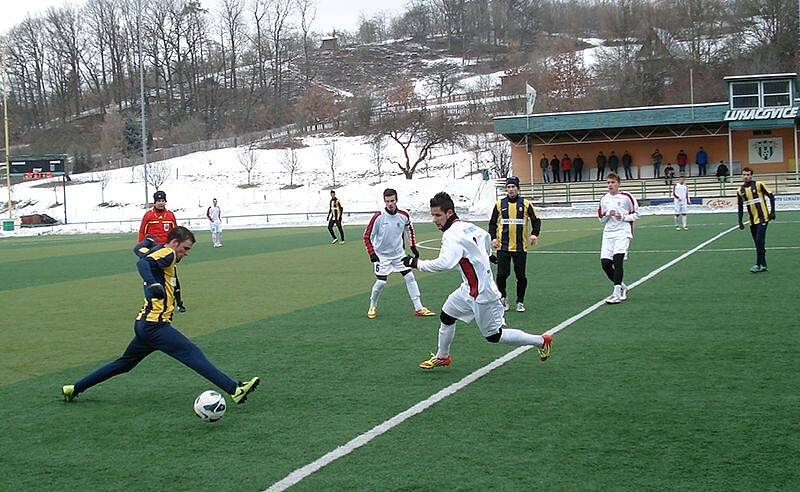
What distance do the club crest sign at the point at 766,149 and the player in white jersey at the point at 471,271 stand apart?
5058 centimetres

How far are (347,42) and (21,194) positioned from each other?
75389mm

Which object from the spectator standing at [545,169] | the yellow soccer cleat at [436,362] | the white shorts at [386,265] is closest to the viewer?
the yellow soccer cleat at [436,362]

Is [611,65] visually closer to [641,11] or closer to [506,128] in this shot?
[641,11]

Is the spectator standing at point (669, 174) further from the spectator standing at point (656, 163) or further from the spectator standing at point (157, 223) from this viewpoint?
the spectator standing at point (157, 223)

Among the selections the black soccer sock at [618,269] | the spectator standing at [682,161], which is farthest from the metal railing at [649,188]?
the black soccer sock at [618,269]

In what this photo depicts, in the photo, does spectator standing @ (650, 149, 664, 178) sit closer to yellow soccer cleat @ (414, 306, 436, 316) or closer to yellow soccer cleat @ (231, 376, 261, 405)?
yellow soccer cleat @ (414, 306, 436, 316)

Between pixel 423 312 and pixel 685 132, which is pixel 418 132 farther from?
pixel 423 312

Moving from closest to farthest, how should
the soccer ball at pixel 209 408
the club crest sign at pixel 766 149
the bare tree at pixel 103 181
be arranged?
1. the soccer ball at pixel 209 408
2. the club crest sign at pixel 766 149
3. the bare tree at pixel 103 181

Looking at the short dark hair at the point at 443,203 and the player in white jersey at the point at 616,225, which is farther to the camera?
the player in white jersey at the point at 616,225

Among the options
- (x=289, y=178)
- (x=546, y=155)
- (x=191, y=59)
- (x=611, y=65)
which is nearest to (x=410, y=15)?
(x=191, y=59)

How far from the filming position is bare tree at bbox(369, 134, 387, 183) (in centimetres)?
7588

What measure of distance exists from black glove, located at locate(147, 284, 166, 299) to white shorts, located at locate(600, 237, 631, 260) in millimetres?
8125

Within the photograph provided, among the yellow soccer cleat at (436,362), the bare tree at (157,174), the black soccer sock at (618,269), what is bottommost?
the yellow soccer cleat at (436,362)

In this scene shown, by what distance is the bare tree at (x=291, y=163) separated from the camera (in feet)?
249
